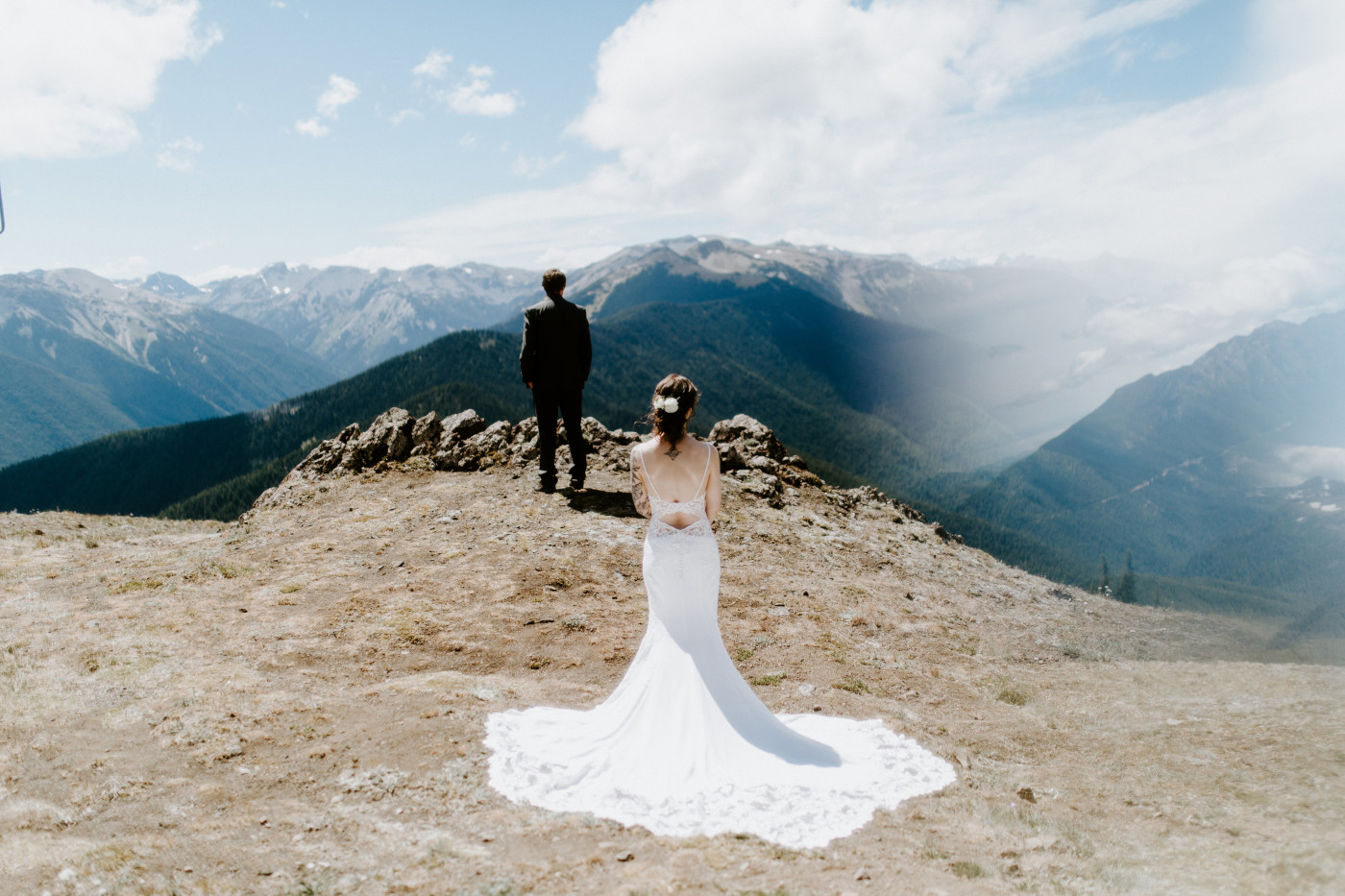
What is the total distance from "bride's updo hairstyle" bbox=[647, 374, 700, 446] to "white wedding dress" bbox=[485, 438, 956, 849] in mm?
518

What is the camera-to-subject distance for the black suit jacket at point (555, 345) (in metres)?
15.1

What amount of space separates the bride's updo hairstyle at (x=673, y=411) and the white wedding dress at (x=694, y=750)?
1.70 ft

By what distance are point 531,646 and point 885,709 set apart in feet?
16.7

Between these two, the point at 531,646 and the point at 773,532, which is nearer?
the point at 531,646

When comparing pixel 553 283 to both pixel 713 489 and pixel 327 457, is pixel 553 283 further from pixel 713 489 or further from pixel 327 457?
pixel 327 457

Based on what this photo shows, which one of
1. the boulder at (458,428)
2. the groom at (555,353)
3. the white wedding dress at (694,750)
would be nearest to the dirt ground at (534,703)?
the white wedding dress at (694,750)

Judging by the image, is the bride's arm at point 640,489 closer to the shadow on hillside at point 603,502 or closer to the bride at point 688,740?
the bride at point 688,740

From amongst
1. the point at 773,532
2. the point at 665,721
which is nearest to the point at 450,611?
the point at 665,721

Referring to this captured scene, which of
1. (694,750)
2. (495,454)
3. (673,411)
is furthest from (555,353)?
(694,750)

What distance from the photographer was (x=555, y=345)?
599 inches

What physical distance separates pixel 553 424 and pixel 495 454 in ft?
17.8

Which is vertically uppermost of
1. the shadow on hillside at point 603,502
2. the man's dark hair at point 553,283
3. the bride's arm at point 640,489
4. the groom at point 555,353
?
the man's dark hair at point 553,283

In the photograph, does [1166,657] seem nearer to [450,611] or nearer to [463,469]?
[450,611]

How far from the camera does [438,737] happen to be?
6.96 m
